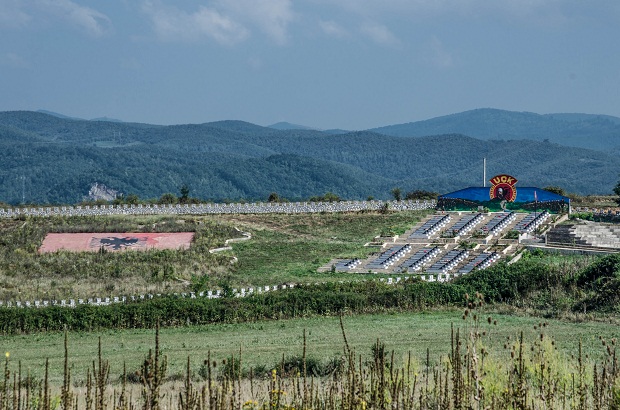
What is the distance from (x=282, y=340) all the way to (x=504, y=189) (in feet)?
116

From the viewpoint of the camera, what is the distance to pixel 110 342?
1324 inches

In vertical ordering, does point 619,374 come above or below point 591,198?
below

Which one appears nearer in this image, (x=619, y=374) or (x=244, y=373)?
(x=619, y=374)

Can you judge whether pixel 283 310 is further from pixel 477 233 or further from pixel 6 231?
pixel 6 231

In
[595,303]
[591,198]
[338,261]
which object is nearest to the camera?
[595,303]

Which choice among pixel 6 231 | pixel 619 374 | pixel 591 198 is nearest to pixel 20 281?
pixel 6 231

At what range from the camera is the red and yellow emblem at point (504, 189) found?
65188 mm

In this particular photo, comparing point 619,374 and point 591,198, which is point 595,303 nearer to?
point 619,374

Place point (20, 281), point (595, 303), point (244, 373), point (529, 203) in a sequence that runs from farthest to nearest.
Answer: point (529, 203), point (20, 281), point (595, 303), point (244, 373)

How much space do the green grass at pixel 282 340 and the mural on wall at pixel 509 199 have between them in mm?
27230

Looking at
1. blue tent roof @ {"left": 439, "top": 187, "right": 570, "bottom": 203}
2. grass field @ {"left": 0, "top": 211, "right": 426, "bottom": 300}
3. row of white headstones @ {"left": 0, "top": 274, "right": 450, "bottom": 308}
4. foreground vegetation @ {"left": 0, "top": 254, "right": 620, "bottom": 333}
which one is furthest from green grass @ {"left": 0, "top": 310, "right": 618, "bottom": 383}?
blue tent roof @ {"left": 439, "top": 187, "right": 570, "bottom": 203}

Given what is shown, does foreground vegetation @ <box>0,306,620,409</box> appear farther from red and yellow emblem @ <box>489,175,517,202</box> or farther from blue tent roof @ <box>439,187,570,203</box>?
blue tent roof @ <box>439,187,570,203</box>

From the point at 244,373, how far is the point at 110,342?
10.1 metres

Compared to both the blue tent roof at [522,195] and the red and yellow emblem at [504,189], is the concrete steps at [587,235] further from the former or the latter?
the red and yellow emblem at [504,189]
